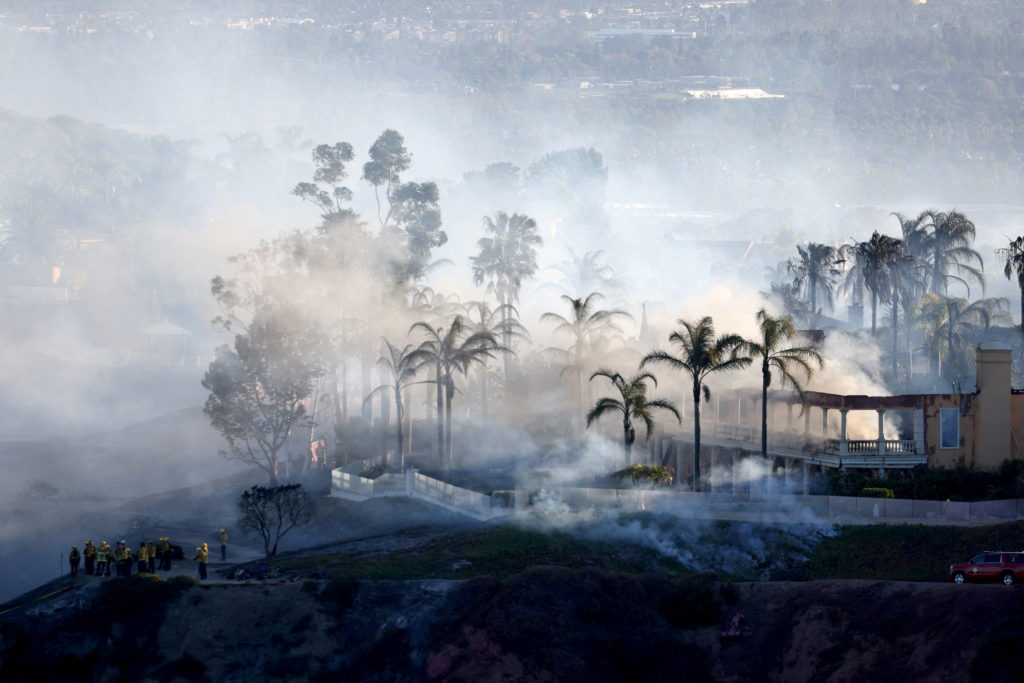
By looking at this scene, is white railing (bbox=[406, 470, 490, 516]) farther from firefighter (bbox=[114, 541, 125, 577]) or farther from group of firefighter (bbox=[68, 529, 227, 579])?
firefighter (bbox=[114, 541, 125, 577])

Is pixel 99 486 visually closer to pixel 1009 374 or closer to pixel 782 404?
pixel 782 404

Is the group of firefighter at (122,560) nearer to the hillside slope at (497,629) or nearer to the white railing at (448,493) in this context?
the hillside slope at (497,629)

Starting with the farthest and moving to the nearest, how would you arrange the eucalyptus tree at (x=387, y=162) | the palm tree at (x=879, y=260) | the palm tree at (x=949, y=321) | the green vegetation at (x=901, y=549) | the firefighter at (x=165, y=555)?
1. the eucalyptus tree at (x=387, y=162)
2. the palm tree at (x=949, y=321)
3. the palm tree at (x=879, y=260)
4. the firefighter at (x=165, y=555)
5. the green vegetation at (x=901, y=549)

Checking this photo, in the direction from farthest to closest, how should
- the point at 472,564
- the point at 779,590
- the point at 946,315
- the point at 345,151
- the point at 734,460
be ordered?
the point at 345,151, the point at 946,315, the point at 734,460, the point at 472,564, the point at 779,590

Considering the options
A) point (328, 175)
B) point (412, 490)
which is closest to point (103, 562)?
point (412, 490)

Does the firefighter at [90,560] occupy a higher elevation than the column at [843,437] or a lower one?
lower

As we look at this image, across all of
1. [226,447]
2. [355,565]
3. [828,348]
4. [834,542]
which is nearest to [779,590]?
[834,542]

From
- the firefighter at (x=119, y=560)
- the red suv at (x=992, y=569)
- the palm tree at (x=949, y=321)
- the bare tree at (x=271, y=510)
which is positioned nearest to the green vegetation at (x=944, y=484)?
the red suv at (x=992, y=569)

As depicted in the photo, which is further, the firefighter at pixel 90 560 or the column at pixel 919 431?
the column at pixel 919 431
